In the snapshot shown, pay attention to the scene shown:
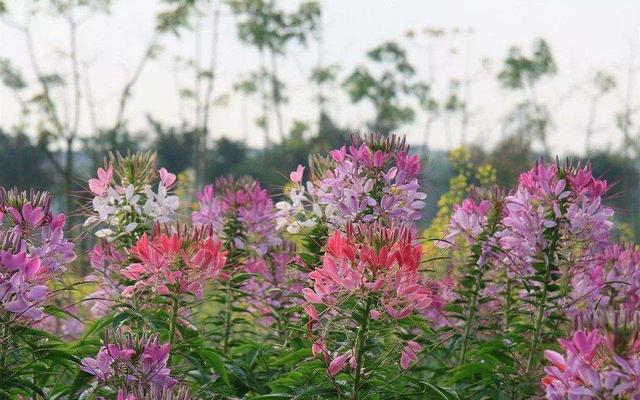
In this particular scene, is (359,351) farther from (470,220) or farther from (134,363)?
(470,220)

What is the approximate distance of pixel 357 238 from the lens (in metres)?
2.99

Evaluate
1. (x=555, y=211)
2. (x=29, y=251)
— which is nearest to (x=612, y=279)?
(x=555, y=211)

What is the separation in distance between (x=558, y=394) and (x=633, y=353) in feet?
0.72

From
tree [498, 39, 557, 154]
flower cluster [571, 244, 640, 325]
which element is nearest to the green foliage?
tree [498, 39, 557, 154]

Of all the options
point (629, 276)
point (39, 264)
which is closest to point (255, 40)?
point (629, 276)

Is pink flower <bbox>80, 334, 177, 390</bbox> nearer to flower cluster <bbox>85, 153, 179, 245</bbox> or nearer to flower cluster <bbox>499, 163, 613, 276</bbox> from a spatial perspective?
flower cluster <bbox>85, 153, 179, 245</bbox>

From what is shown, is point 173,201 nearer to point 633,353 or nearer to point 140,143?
point 633,353

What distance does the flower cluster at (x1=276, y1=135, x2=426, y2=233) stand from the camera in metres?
3.84

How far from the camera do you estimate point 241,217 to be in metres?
4.76

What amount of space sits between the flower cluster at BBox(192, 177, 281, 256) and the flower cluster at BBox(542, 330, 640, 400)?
96.2 inches

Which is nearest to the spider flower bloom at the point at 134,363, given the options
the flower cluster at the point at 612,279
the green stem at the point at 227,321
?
the green stem at the point at 227,321

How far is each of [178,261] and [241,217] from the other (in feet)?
4.56

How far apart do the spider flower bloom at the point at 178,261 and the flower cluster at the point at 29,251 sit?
0.83 ft

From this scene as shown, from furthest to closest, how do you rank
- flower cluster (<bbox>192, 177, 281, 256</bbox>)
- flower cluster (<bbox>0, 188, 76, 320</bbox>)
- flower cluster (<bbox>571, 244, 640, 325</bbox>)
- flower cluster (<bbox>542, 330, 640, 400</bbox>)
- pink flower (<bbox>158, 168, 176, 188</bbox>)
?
flower cluster (<bbox>192, 177, 281, 256</bbox>) → flower cluster (<bbox>571, 244, 640, 325</bbox>) → pink flower (<bbox>158, 168, 176, 188</bbox>) → flower cluster (<bbox>0, 188, 76, 320</bbox>) → flower cluster (<bbox>542, 330, 640, 400</bbox>)
